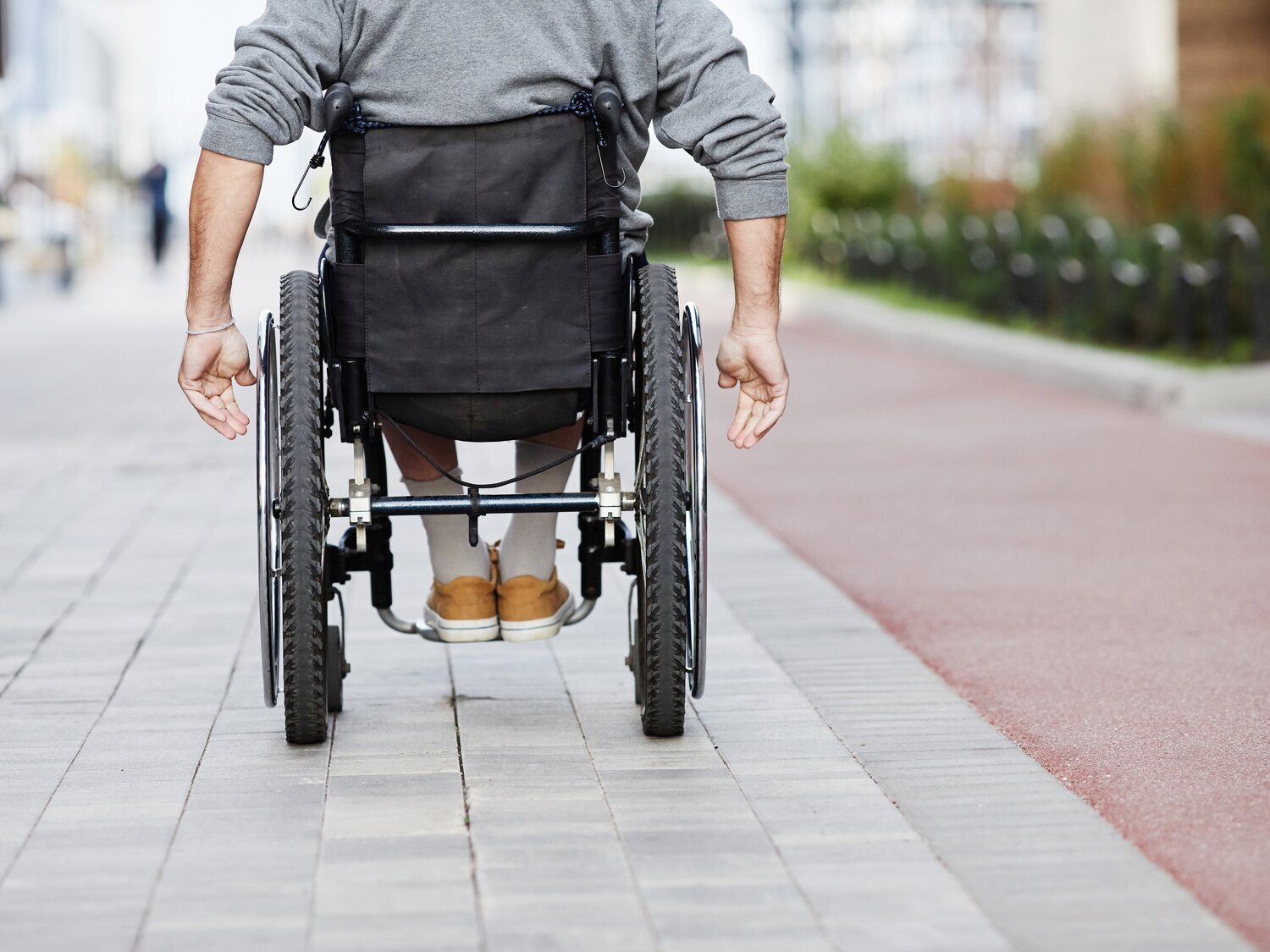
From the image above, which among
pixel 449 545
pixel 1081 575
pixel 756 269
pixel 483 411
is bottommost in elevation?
pixel 1081 575

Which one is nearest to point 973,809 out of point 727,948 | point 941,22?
point 727,948

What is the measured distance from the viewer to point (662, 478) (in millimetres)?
3809

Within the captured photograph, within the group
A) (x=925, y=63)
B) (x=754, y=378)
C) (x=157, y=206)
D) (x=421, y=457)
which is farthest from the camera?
(x=925, y=63)

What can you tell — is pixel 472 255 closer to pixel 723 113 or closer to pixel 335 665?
pixel 723 113

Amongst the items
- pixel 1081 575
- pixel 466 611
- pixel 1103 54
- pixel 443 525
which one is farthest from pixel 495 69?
pixel 1103 54

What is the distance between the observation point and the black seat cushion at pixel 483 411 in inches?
154

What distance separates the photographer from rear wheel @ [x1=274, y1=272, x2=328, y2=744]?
3.77m

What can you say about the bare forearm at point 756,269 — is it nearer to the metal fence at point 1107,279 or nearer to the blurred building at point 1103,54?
the metal fence at point 1107,279

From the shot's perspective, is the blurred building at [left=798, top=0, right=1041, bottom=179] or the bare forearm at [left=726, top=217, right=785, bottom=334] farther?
the blurred building at [left=798, top=0, right=1041, bottom=179]

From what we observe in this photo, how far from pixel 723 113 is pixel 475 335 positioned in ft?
2.06

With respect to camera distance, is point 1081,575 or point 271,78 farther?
point 1081,575

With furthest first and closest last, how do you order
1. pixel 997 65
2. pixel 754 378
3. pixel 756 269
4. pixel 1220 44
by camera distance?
pixel 997 65 < pixel 1220 44 < pixel 754 378 < pixel 756 269

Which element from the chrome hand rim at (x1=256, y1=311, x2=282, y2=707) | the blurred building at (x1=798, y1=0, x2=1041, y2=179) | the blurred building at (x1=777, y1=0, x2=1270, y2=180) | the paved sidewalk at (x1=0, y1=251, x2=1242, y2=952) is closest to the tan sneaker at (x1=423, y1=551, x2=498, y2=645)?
the paved sidewalk at (x1=0, y1=251, x2=1242, y2=952)

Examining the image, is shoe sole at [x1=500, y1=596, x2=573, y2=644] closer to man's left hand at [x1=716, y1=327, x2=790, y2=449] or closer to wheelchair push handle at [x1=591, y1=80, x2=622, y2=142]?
man's left hand at [x1=716, y1=327, x2=790, y2=449]
